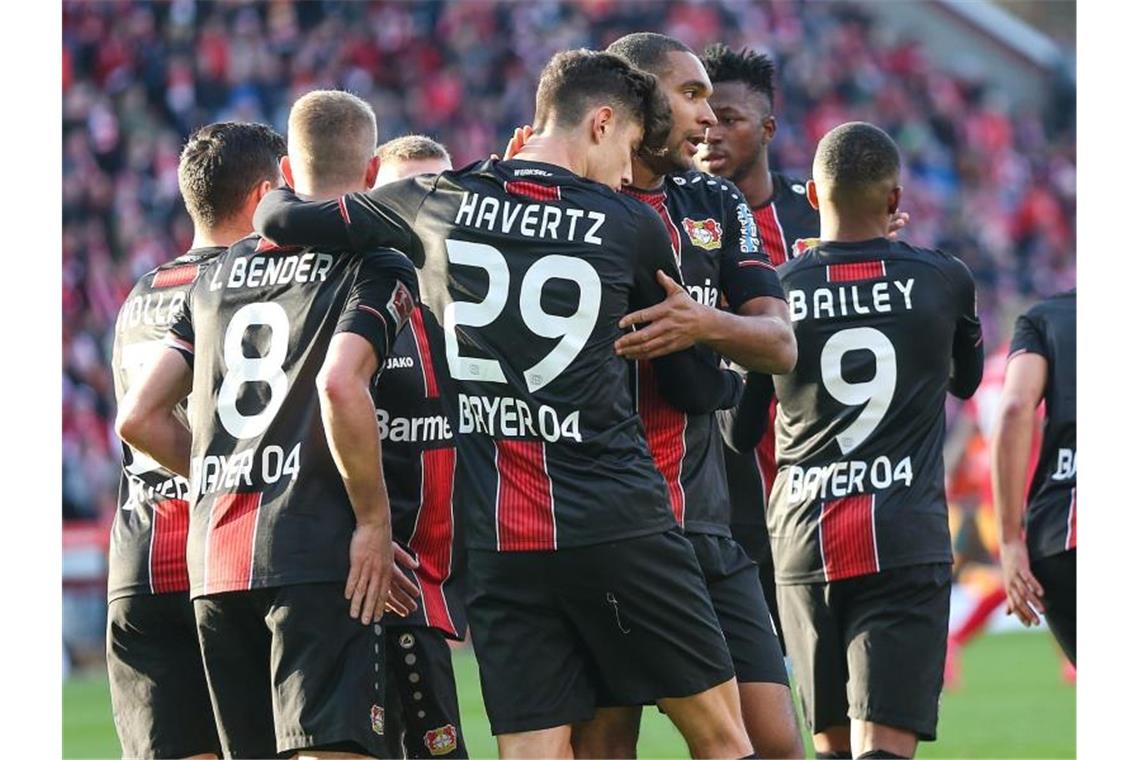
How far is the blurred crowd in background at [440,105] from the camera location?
59.6 ft

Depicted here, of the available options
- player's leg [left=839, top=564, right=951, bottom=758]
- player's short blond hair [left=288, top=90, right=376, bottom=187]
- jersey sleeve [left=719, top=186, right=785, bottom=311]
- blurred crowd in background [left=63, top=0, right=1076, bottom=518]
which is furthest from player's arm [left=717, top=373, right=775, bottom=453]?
blurred crowd in background [left=63, top=0, right=1076, bottom=518]

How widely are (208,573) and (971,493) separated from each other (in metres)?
13.1

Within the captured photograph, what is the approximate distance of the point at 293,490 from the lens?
178 inches

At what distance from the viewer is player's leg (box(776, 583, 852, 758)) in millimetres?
5734

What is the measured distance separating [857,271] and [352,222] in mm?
1943

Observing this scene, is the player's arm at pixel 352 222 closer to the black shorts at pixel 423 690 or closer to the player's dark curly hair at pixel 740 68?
the black shorts at pixel 423 690

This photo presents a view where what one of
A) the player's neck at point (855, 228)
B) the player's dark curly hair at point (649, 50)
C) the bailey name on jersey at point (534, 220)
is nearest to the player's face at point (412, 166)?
the player's dark curly hair at point (649, 50)

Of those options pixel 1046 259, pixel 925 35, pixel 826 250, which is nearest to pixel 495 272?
pixel 826 250

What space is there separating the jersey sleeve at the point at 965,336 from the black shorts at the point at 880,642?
68 centimetres

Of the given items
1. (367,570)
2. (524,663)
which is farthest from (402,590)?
(524,663)

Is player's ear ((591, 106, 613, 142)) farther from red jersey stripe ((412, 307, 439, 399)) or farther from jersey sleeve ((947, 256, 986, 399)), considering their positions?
jersey sleeve ((947, 256, 986, 399))

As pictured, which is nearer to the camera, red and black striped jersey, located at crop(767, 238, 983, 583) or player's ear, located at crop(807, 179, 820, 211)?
red and black striped jersey, located at crop(767, 238, 983, 583)

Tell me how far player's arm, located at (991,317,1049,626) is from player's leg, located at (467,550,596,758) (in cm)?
265

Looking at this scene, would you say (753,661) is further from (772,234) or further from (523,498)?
(772,234)
